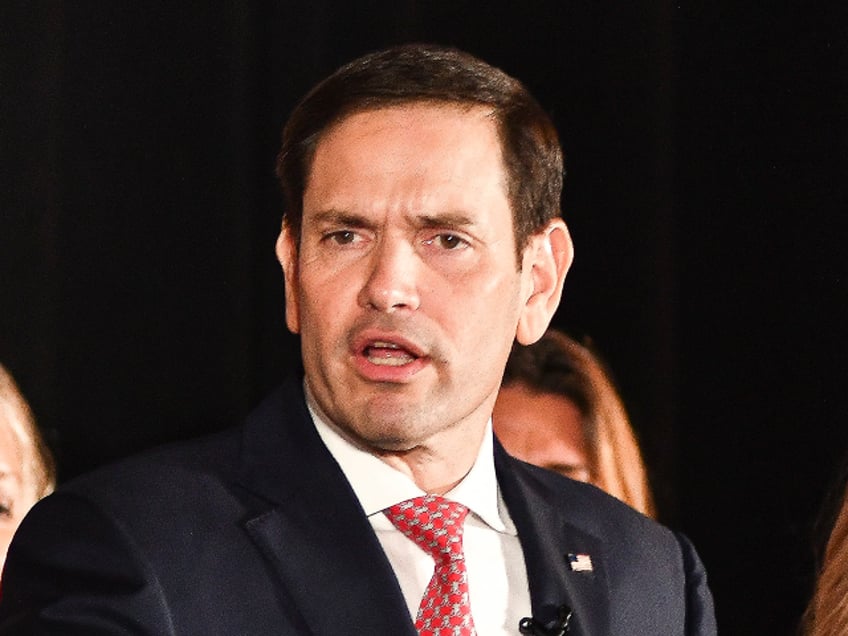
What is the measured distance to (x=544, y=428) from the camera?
3885mm

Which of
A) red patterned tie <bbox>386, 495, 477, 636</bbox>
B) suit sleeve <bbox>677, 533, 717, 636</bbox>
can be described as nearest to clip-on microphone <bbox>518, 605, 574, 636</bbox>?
red patterned tie <bbox>386, 495, 477, 636</bbox>

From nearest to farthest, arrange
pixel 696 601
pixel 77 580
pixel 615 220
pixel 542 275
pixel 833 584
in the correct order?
1. pixel 77 580
2. pixel 542 275
3. pixel 696 601
4. pixel 833 584
5. pixel 615 220

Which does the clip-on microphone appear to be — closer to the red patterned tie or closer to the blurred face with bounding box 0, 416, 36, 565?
the red patterned tie

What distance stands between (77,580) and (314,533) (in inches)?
15.6

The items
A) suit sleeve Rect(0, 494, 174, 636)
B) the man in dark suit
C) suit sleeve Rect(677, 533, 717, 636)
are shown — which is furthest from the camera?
suit sleeve Rect(677, 533, 717, 636)

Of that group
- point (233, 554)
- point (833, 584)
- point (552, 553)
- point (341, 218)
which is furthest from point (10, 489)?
point (833, 584)

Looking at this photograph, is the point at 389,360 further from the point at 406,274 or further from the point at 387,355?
the point at 406,274

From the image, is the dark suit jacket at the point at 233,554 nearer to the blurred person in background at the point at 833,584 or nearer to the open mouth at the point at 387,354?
the open mouth at the point at 387,354

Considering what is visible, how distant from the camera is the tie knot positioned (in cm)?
249

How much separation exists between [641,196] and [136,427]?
1399 millimetres

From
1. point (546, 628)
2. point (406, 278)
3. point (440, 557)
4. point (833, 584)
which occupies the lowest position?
point (833, 584)

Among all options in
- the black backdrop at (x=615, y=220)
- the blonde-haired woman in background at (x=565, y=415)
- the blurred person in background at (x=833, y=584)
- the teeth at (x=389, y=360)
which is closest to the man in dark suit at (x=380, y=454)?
the teeth at (x=389, y=360)

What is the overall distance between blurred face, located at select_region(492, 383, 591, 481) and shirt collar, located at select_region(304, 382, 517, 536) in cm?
121

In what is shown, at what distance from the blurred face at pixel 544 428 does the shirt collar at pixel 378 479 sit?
1.21 meters
